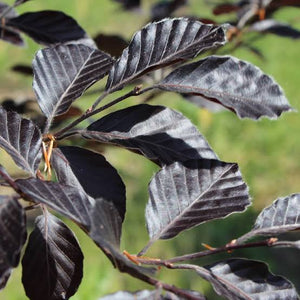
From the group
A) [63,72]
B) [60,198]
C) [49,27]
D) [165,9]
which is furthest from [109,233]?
[165,9]

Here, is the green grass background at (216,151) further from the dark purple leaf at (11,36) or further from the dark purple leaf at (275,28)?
the dark purple leaf at (11,36)

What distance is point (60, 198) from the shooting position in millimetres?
686

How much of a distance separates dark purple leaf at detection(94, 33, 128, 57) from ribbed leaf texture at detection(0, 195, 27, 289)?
975mm

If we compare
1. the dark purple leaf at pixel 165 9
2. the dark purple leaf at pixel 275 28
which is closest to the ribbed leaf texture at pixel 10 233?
the dark purple leaf at pixel 275 28

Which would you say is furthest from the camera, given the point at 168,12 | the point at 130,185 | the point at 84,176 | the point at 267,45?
the point at 267,45

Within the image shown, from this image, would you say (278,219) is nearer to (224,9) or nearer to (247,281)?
(247,281)

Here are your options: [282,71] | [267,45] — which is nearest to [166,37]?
[282,71]

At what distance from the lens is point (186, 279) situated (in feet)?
11.2

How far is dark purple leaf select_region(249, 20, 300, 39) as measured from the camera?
1.73m

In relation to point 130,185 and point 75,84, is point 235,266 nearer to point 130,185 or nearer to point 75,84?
Answer: point 75,84

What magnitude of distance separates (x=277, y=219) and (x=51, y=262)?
31 cm

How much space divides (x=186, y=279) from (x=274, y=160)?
5.13ft

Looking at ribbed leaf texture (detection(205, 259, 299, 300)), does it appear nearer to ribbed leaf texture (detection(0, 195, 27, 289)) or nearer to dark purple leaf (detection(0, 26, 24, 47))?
ribbed leaf texture (detection(0, 195, 27, 289))

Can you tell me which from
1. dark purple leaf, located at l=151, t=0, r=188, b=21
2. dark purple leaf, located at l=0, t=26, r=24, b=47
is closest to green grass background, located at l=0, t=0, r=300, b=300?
dark purple leaf, located at l=151, t=0, r=188, b=21
